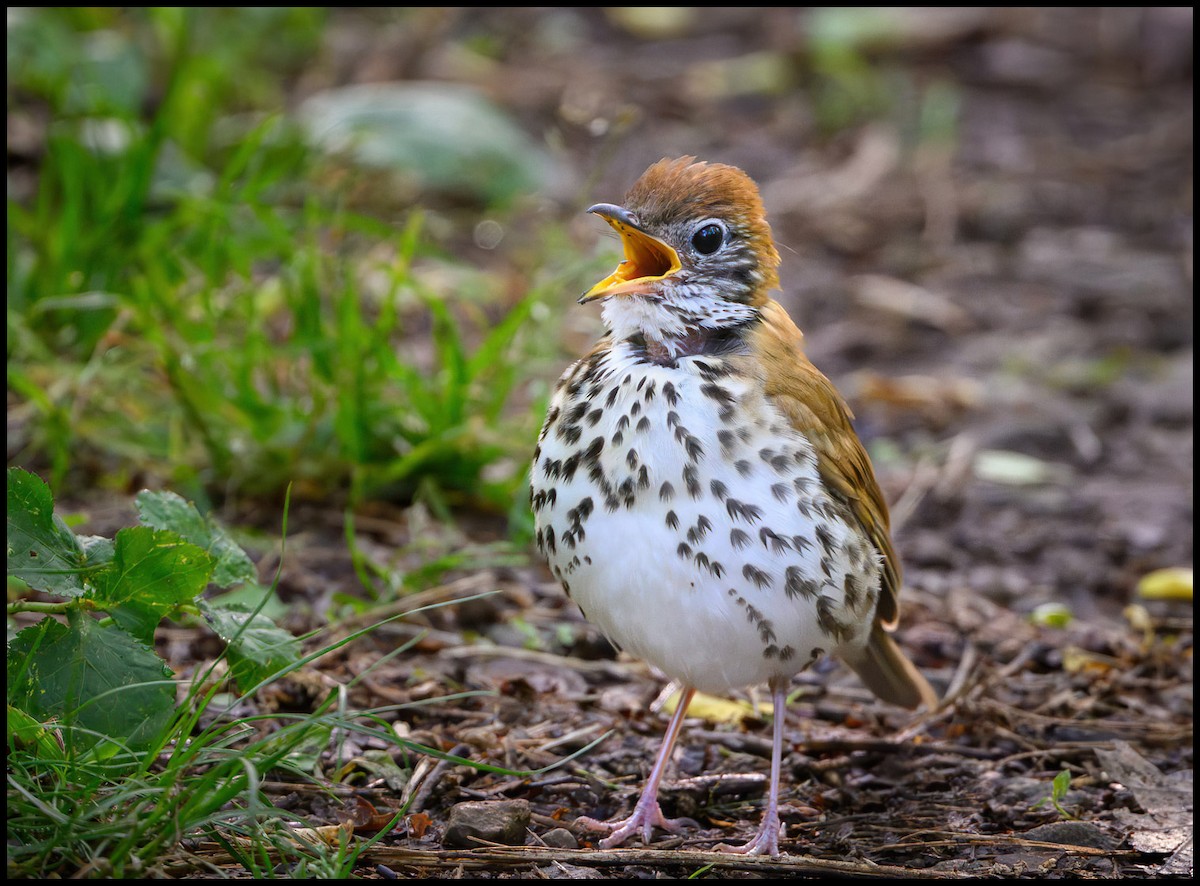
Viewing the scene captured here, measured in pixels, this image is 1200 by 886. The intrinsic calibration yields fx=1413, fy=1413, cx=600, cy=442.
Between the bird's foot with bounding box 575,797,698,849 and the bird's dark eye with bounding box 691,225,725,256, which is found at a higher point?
the bird's dark eye with bounding box 691,225,725,256

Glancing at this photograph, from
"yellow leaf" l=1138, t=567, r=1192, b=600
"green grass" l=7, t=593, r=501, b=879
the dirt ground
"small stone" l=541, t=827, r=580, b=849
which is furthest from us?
"yellow leaf" l=1138, t=567, r=1192, b=600

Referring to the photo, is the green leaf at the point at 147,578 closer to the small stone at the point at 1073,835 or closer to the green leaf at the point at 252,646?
the green leaf at the point at 252,646

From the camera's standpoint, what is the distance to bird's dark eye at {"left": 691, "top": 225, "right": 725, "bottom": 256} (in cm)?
332

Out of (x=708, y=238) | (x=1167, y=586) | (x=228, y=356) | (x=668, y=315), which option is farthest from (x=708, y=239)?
(x=1167, y=586)

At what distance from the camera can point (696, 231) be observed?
10.9ft

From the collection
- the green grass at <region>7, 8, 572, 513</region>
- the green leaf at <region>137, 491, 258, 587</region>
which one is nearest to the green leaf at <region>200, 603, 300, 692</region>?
the green leaf at <region>137, 491, 258, 587</region>

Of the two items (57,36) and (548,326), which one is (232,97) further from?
(548,326)

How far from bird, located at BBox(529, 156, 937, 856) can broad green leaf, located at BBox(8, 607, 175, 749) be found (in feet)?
3.03

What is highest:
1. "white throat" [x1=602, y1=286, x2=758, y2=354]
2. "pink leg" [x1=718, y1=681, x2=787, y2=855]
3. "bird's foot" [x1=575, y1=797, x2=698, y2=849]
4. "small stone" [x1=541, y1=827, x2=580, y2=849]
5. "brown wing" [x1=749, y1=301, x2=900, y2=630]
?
"white throat" [x1=602, y1=286, x2=758, y2=354]

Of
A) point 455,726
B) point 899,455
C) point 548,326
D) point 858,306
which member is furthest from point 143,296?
point 858,306

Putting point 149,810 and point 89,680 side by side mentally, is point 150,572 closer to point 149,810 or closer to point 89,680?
point 89,680

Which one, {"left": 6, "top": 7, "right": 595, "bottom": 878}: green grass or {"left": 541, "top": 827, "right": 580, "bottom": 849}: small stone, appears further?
{"left": 6, "top": 7, "right": 595, "bottom": 878}: green grass

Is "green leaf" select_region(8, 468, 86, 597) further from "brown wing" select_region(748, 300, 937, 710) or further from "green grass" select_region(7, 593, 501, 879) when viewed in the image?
"brown wing" select_region(748, 300, 937, 710)

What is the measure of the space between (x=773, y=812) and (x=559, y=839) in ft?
1.68
